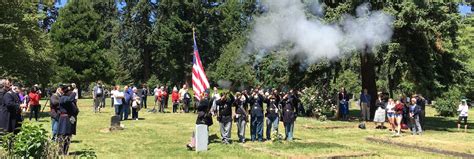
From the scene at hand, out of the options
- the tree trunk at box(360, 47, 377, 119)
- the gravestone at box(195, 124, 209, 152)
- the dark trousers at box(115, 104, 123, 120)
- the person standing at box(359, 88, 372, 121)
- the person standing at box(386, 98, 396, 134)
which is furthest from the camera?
the tree trunk at box(360, 47, 377, 119)

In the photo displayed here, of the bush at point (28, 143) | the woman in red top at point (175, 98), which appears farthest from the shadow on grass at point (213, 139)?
the woman in red top at point (175, 98)

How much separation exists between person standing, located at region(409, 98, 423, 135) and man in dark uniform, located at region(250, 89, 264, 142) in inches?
284

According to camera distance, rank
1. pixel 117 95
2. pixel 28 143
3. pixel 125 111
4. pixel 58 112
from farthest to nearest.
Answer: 1. pixel 125 111
2. pixel 117 95
3. pixel 58 112
4. pixel 28 143

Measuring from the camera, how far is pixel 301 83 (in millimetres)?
28969

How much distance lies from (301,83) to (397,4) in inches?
296

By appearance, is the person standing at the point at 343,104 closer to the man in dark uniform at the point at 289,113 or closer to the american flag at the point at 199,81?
the man in dark uniform at the point at 289,113

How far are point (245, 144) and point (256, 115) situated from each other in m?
1.10

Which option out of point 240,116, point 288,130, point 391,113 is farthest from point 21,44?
point 391,113

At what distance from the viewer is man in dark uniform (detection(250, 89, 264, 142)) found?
16.4 metres

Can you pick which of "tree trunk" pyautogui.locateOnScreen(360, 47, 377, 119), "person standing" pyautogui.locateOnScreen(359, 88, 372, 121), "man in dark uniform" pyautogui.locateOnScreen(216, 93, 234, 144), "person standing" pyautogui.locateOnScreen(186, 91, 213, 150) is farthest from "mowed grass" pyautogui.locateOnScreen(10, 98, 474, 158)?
"tree trunk" pyautogui.locateOnScreen(360, 47, 377, 119)

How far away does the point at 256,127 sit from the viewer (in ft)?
54.5

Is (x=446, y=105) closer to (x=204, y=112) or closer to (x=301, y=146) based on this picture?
(x=301, y=146)

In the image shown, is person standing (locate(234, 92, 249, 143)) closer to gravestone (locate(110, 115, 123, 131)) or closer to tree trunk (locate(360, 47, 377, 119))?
gravestone (locate(110, 115, 123, 131))

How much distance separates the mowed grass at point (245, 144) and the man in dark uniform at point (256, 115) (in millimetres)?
653
